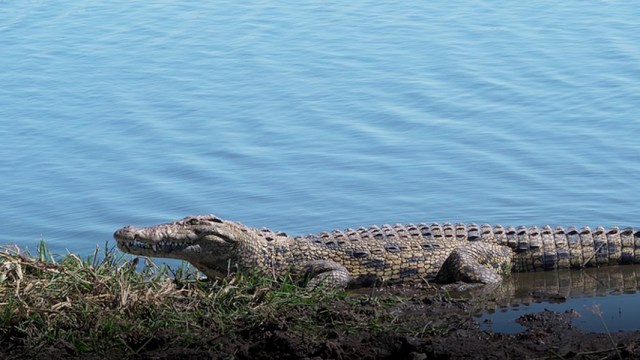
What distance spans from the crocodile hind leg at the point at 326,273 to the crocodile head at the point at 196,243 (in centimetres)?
50

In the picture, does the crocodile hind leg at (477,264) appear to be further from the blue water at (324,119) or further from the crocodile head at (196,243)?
the crocodile head at (196,243)

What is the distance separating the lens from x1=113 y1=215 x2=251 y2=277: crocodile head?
29.0 ft

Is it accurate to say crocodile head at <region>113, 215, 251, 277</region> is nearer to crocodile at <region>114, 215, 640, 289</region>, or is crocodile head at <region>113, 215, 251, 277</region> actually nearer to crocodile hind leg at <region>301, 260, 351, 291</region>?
crocodile at <region>114, 215, 640, 289</region>

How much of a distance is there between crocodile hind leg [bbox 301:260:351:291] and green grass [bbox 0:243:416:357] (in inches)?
26.0

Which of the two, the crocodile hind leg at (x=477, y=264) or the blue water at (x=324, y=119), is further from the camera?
the blue water at (x=324, y=119)

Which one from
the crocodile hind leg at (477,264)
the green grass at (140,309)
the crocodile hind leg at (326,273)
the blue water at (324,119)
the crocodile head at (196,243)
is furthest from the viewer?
the blue water at (324,119)

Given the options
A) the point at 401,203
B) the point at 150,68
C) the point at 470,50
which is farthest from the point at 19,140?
the point at 470,50

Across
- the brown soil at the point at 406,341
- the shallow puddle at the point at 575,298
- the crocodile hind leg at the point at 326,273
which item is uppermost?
the brown soil at the point at 406,341

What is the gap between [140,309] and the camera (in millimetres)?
7340

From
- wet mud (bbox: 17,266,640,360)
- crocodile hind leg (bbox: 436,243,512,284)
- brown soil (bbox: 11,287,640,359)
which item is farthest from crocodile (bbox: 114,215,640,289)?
brown soil (bbox: 11,287,640,359)

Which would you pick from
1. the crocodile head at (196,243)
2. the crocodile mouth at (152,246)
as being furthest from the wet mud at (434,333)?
the crocodile mouth at (152,246)

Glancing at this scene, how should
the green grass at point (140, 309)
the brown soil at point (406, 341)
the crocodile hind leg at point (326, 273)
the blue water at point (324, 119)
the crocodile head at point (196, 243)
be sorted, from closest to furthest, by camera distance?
1. the brown soil at point (406, 341)
2. the green grass at point (140, 309)
3. the crocodile hind leg at point (326, 273)
4. the crocodile head at point (196, 243)
5. the blue water at point (324, 119)

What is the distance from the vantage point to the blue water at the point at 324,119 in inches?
431

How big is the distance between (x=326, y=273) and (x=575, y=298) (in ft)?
5.53
